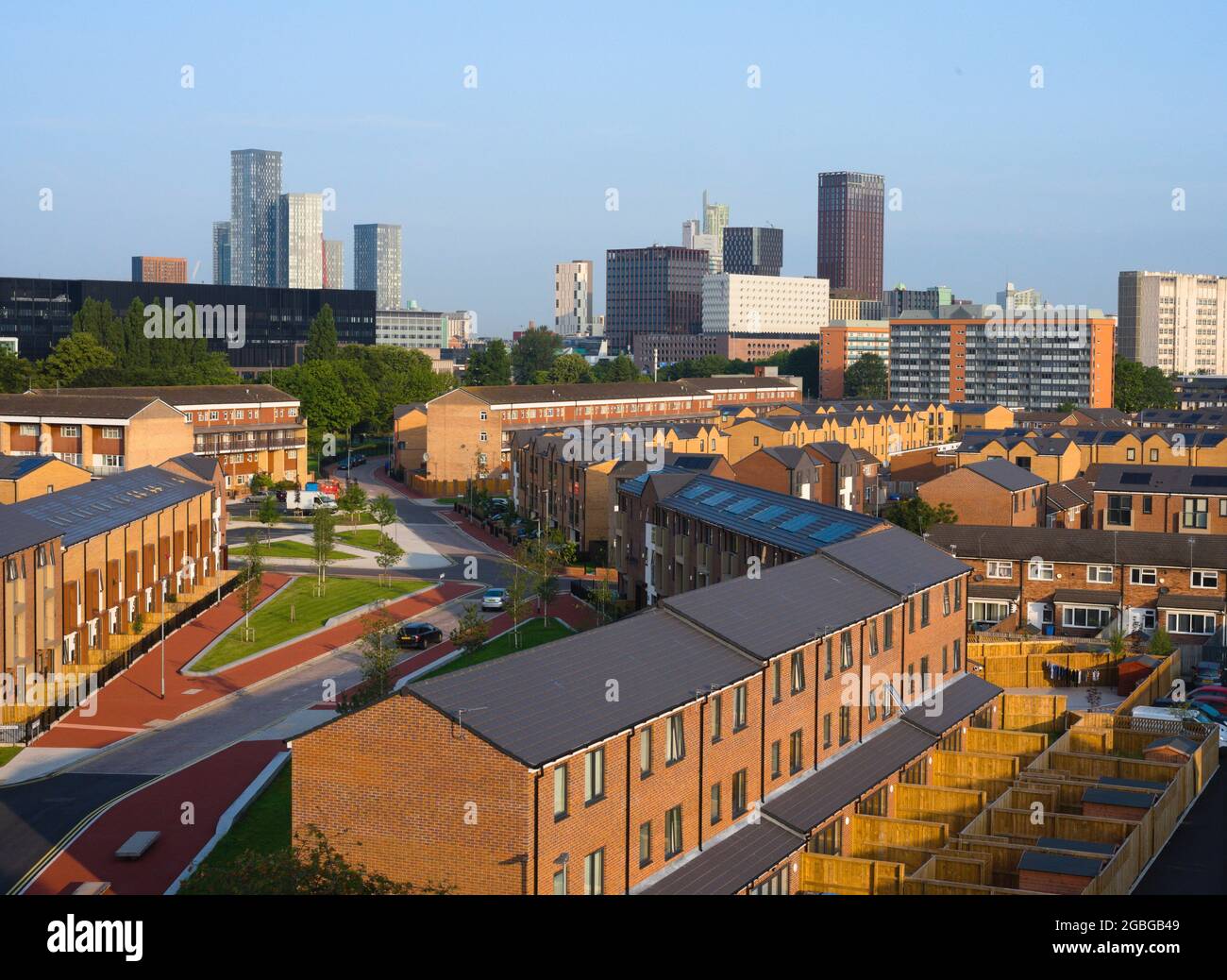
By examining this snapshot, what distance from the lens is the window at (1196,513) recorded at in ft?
202

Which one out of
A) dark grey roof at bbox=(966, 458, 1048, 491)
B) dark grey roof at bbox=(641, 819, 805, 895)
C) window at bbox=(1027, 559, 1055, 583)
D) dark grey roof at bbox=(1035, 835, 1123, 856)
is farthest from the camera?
dark grey roof at bbox=(966, 458, 1048, 491)

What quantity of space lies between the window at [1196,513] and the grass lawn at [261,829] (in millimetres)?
45550

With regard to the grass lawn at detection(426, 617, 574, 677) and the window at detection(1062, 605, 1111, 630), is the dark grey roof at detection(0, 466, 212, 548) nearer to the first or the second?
the grass lawn at detection(426, 617, 574, 677)

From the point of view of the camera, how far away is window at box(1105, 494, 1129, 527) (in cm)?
6305

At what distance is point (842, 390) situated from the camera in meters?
182

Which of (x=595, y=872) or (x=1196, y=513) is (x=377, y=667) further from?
(x=1196, y=513)

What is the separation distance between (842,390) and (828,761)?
507 ft

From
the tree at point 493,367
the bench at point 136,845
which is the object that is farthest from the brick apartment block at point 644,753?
the tree at point 493,367

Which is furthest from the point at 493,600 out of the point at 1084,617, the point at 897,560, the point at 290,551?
the point at 1084,617

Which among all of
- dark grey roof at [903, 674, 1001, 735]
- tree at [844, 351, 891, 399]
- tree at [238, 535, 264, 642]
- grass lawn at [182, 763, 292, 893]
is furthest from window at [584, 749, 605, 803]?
tree at [844, 351, 891, 399]

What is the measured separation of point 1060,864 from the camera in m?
25.3

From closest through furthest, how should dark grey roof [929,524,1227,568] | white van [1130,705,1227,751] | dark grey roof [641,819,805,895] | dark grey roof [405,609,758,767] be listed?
dark grey roof [405,609,758,767] → dark grey roof [641,819,805,895] → white van [1130,705,1227,751] → dark grey roof [929,524,1227,568]

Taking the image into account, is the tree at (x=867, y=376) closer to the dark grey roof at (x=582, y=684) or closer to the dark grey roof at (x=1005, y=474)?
the dark grey roof at (x=1005, y=474)

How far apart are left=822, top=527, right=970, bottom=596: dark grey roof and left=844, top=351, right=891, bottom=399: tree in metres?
134
